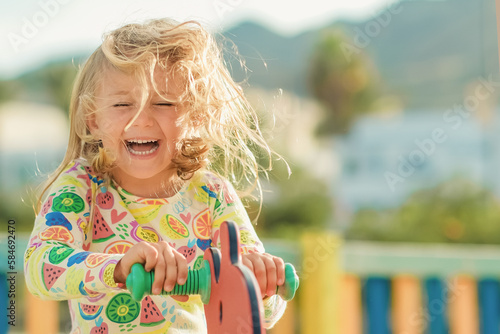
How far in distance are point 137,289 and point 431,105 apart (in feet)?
23.2

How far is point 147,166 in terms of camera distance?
1.02 meters

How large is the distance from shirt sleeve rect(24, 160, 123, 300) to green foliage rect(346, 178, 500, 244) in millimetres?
4675

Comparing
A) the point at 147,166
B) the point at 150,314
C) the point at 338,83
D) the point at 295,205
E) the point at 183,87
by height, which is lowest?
the point at 150,314

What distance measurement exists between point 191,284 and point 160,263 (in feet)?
0.19

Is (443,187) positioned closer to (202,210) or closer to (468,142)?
(468,142)

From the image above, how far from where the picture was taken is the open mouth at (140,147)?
1.02 m

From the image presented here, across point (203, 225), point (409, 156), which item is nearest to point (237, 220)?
point (203, 225)

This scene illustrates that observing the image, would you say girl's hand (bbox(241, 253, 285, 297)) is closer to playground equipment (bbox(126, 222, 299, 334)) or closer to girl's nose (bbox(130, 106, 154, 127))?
playground equipment (bbox(126, 222, 299, 334))

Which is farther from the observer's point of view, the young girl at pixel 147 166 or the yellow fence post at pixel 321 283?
the yellow fence post at pixel 321 283

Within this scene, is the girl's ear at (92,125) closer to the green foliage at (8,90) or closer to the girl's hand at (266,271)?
the girl's hand at (266,271)

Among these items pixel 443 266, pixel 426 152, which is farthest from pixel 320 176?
pixel 443 266

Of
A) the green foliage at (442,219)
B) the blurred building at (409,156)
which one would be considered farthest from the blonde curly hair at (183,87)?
the blurred building at (409,156)

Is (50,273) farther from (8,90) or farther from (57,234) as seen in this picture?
(8,90)

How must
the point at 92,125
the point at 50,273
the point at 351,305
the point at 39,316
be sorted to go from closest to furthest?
1. the point at 50,273
2. the point at 92,125
3. the point at 39,316
4. the point at 351,305
